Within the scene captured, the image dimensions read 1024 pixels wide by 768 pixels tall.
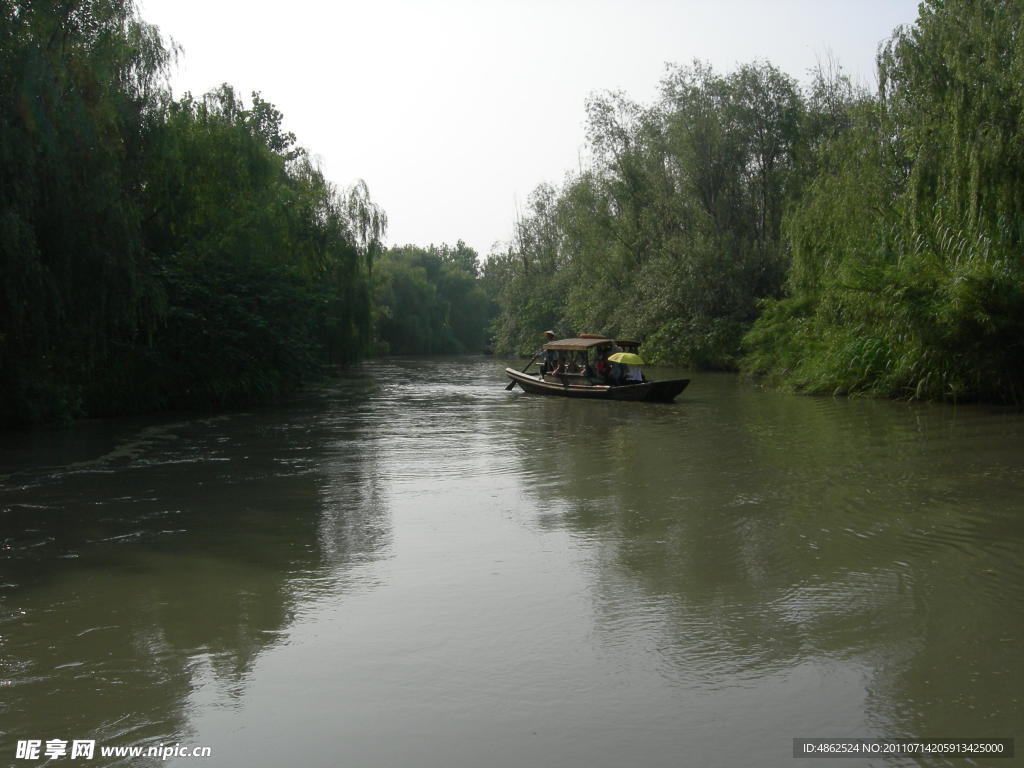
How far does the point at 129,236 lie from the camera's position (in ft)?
55.0

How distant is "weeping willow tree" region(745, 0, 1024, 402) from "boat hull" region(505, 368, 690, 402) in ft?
13.6

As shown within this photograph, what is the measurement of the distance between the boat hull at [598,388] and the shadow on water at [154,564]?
409 inches

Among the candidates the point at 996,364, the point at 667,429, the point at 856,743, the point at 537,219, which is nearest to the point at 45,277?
the point at 667,429

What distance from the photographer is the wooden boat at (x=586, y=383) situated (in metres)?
24.0

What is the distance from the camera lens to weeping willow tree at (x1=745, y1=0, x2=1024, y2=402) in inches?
722

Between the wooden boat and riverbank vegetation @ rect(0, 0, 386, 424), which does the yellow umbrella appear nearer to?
the wooden boat

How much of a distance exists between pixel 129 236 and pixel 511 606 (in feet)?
42.8

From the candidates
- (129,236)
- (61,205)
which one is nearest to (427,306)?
(129,236)

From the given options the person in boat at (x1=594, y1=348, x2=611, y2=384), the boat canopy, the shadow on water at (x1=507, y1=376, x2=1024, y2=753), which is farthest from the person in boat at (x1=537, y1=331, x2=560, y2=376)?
the shadow on water at (x1=507, y1=376, x2=1024, y2=753)

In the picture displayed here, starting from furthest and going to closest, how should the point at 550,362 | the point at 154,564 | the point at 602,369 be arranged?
the point at 550,362
the point at 602,369
the point at 154,564

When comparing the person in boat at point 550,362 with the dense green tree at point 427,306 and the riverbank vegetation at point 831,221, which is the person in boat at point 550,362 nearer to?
the riverbank vegetation at point 831,221

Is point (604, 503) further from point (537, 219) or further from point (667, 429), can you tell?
point (537, 219)

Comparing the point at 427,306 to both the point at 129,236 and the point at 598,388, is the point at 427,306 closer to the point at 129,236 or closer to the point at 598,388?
the point at 598,388

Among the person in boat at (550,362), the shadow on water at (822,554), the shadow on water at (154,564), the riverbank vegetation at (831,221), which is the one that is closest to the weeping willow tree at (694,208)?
the riverbank vegetation at (831,221)
